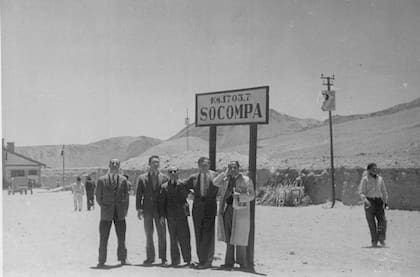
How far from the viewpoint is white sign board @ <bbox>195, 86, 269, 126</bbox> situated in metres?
6.70

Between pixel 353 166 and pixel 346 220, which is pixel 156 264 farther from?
pixel 353 166

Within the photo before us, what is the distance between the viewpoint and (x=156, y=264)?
261 inches

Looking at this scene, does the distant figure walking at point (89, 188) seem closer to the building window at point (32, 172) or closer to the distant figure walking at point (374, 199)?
the distant figure walking at point (374, 199)

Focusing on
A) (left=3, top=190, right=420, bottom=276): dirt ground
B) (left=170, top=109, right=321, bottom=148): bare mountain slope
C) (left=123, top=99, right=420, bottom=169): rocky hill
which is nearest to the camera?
(left=3, top=190, right=420, bottom=276): dirt ground

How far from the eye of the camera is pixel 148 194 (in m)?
6.64

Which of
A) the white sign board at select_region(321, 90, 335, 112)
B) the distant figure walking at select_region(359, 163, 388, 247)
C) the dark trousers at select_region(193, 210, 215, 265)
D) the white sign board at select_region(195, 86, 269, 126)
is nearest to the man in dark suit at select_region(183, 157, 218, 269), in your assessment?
the dark trousers at select_region(193, 210, 215, 265)

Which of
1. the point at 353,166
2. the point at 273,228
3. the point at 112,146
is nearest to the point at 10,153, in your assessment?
the point at 353,166

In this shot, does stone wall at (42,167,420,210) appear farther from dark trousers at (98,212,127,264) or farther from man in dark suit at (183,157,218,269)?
dark trousers at (98,212,127,264)

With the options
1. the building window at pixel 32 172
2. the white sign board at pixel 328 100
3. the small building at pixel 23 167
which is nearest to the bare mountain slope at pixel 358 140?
the white sign board at pixel 328 100

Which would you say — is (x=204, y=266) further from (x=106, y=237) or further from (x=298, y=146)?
(x=298, y=146)

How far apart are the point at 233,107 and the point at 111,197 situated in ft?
7.17

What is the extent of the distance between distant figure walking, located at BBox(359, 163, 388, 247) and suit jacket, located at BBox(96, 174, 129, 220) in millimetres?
4240

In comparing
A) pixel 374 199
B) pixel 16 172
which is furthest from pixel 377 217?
pixel 16 172

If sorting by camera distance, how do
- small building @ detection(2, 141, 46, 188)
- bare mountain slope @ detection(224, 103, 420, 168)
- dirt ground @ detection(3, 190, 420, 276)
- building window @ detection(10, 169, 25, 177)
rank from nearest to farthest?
dirt ground @ detection(3, 190, 420, 276), bare mountain slope @ detection(224, 103, 420, 168), small building @ detection(2, 141, 46, 188), building window @ detection(10, 169, 25, 177)
